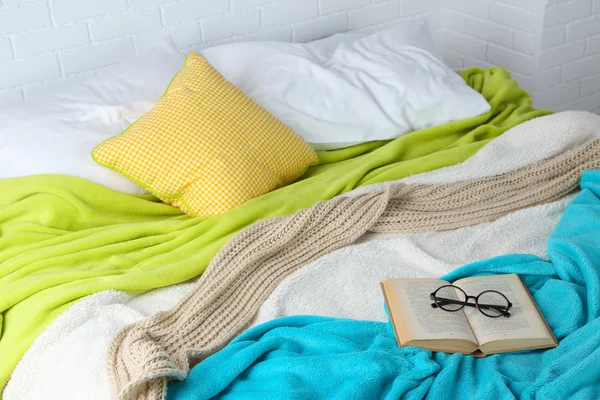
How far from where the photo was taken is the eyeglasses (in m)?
1.48

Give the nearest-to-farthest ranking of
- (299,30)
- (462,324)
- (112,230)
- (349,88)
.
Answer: (462,324) < (112,230) < (349,88) < (299,30)

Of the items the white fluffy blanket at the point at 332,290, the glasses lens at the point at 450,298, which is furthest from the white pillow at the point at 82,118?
the glasses lens at the point at 450,298

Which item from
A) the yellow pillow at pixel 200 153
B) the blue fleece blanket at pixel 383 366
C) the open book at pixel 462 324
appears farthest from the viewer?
the yellow pillow at pixel 200 153

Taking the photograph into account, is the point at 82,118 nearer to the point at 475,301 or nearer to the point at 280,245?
the point at 280,245

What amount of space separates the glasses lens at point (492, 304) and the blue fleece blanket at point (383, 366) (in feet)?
0.28

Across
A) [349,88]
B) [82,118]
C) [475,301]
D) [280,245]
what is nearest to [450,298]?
[475,301]

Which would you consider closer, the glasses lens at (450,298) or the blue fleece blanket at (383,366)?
the blue fleece blanket at (383,366)

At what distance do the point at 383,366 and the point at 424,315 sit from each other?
0.17 meters

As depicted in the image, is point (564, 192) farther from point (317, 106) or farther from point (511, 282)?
point (317, 106)

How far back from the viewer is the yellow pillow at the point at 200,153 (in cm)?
193

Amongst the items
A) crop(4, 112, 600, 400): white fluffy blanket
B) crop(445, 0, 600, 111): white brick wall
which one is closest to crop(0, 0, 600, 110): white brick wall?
crop(445, 0, 600, 111): white brick wall

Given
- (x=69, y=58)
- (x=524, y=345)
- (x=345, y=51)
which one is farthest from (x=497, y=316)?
(x=69, y=58)

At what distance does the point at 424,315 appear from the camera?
4.79 ft

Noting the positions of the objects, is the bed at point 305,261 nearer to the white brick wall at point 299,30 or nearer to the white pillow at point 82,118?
the white pillow at point 82,118
